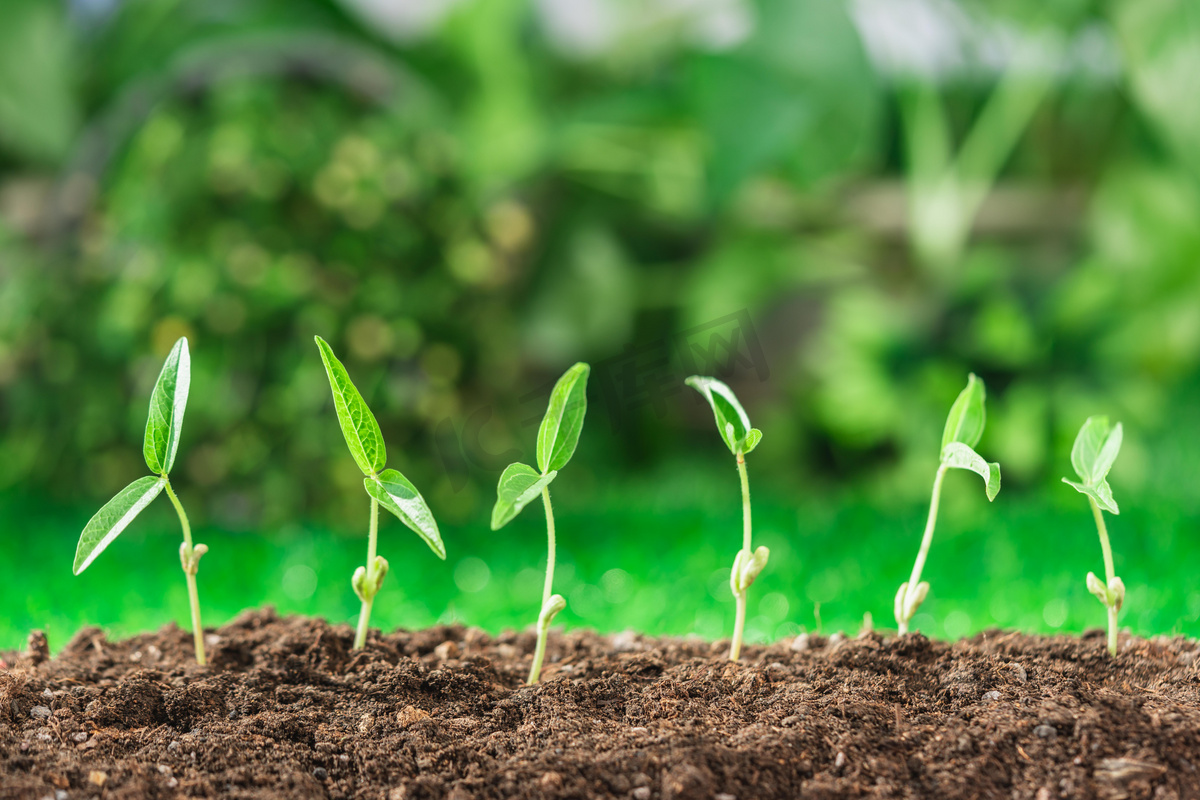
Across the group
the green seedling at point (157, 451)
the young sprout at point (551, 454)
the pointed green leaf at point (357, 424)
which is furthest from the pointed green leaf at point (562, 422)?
the green seedling at point (157, 451)

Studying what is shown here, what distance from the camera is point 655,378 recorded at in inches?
83.7

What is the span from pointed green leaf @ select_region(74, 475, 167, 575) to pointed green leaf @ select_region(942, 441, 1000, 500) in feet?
1.71

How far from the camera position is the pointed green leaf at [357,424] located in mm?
603

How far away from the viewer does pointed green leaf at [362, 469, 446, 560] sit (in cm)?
59

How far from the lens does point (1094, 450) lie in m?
0.65

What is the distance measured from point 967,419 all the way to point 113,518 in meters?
0.60

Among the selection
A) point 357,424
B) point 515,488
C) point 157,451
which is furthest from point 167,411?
point 515,488

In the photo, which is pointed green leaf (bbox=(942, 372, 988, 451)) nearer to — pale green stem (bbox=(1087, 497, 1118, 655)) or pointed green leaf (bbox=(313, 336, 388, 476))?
pale green stem (bbox=(1087, 497, 1118, 655))

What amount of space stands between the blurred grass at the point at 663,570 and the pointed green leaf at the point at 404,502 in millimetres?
383

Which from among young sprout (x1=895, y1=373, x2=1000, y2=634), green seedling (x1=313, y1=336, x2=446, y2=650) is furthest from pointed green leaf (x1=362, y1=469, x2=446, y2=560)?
young sprout (x1=895, y1=373, x2=1000, y2=634)

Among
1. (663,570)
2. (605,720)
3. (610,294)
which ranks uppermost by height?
(610,294)

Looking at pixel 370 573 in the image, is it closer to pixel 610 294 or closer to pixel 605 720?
pixel 605 720

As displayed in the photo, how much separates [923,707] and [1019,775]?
0.08 metres

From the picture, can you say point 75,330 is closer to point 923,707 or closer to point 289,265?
point 289,265
